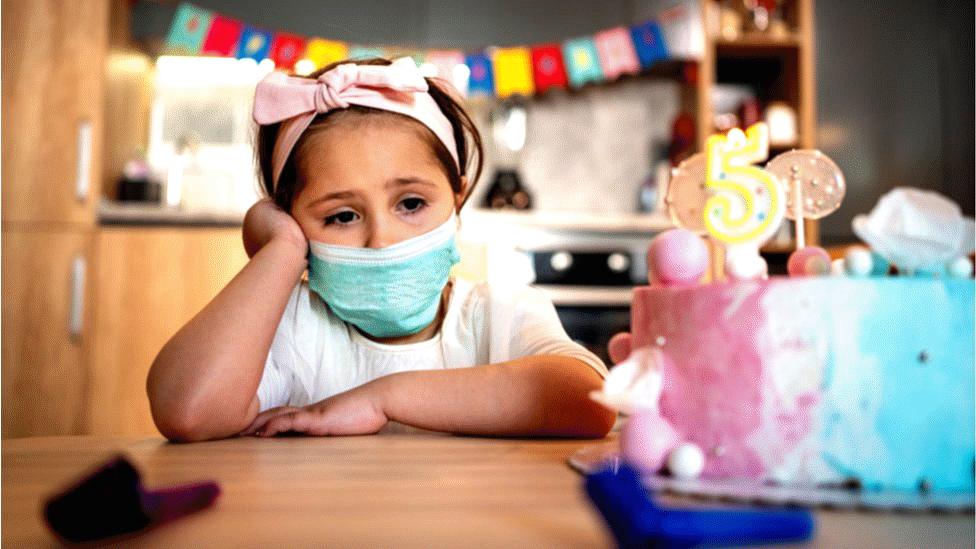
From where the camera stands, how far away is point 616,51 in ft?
10.3

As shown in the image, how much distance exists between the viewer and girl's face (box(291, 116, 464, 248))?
982mm

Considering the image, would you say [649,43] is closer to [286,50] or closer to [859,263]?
[286,50]

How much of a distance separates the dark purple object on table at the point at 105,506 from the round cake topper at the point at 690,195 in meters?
0.41

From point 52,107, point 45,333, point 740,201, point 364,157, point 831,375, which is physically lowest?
point 45,333

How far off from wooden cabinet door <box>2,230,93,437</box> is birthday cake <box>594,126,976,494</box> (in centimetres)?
258

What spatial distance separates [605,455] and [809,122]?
292 cm

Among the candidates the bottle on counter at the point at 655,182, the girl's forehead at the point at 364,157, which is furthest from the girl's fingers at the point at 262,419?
the bottle on counter at the point at 655,182

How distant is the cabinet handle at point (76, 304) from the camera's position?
2574mm

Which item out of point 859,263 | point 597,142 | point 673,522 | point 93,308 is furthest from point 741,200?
point 597,142

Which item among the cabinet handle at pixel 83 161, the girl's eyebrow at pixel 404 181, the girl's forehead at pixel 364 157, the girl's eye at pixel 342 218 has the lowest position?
the girl's eye at pixel 342 218

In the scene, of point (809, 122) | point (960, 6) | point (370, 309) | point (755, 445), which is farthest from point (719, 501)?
point (960, 6)

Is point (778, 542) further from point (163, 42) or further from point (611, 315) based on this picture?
point (163, 42)

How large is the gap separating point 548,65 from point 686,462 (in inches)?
113

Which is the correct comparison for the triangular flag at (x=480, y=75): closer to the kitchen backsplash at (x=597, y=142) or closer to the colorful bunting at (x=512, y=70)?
the colorful bunting at (x=512, y=70)
